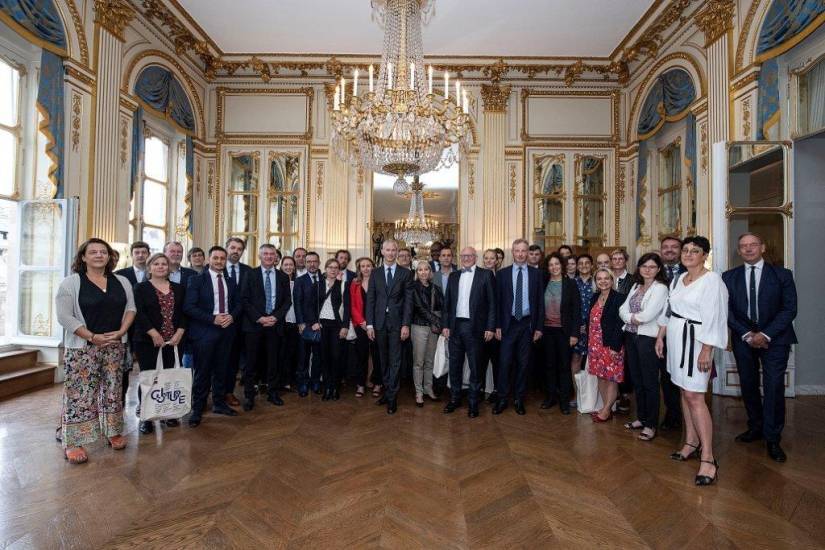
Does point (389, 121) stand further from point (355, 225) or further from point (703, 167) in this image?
point (703, 167)

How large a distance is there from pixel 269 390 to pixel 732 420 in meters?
4.03

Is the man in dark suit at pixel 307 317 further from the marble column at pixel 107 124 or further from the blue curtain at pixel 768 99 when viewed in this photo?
the blue curtain at pixel 768 99

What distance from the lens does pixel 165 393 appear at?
3236 mm

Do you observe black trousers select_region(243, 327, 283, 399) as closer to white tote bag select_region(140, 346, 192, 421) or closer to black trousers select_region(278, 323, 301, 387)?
black trousers select_region(278, 323, 301, 387)

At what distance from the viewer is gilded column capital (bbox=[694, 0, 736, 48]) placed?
16.5 feet

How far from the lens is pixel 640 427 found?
11.5 ft

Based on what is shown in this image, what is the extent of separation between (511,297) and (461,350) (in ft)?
2.14

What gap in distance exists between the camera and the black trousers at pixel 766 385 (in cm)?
302

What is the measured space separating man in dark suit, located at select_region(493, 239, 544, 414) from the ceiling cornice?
441cm

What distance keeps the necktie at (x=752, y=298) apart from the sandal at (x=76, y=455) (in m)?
4.57

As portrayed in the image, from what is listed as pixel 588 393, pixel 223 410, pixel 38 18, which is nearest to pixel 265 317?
pixel 223 410

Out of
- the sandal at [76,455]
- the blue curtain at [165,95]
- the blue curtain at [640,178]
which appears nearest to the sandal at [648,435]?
the sandal at [76,455]

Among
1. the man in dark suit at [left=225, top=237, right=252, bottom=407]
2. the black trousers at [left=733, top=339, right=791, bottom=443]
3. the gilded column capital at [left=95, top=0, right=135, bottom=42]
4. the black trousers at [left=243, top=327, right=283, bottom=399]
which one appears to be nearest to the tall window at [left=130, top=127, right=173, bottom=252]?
the gilded column capital at [left=95, top=0, right=135, bottom=42]

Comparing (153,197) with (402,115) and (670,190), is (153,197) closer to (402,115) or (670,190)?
(402,115)
